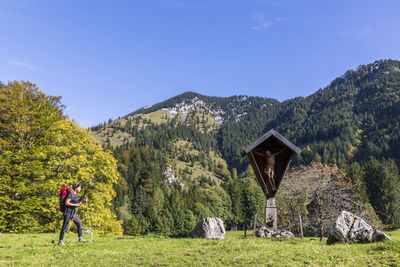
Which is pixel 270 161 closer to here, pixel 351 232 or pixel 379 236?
pixel 351 232

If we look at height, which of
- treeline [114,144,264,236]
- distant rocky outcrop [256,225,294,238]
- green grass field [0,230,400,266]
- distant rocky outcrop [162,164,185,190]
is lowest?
treeline [114,144,264,236]

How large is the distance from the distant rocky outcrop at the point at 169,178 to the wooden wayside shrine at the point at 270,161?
149273 mm

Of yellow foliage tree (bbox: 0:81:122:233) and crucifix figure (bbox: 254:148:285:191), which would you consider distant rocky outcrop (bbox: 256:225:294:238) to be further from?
yellow foliage tree (bbox: 0:81:122:233)

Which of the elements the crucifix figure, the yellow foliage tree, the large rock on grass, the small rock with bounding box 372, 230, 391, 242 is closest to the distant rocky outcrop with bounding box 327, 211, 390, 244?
the small rock with bounding box 372, 230, 391, 242

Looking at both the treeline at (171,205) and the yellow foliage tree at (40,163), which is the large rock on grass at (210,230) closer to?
the yellow foliage tree at (40,163)

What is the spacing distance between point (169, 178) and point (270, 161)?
15332cm

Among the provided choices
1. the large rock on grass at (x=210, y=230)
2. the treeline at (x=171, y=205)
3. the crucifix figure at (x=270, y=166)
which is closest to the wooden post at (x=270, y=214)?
the crucifix figure at (x=270, y=166)

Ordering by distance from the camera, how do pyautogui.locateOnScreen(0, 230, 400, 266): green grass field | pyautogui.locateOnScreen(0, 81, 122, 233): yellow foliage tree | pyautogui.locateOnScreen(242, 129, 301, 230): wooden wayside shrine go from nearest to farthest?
pyautogui.locateOnScreen(0, 230, 400, 266): green grass field, pyautogui.locateOnScreen(242, 129, 301, 230): wooden wayside shrine, pyautogui.locateOnScreen(0, 81, 122, 233): yellow foliage tree

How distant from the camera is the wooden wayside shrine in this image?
1636cm

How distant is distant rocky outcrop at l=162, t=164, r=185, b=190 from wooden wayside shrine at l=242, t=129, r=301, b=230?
149 metres

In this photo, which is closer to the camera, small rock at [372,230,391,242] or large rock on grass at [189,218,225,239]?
small rock at [372,230,391,242]

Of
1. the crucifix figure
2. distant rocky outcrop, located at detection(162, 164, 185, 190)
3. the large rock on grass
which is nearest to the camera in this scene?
the large rock on grass

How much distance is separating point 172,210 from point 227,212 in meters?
27.0

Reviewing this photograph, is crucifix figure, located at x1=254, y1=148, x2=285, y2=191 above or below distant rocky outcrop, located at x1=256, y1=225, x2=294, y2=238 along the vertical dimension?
above
